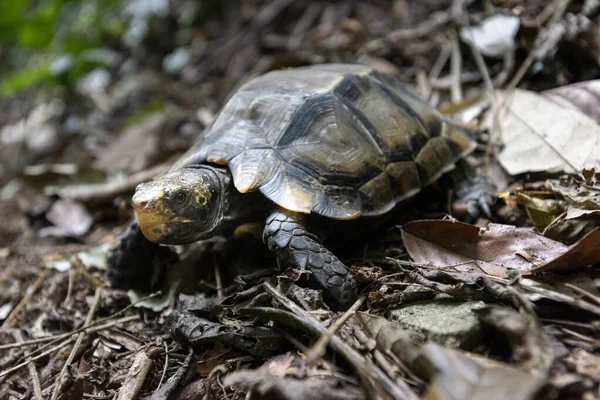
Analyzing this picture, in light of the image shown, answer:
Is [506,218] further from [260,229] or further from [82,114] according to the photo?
[82,114]

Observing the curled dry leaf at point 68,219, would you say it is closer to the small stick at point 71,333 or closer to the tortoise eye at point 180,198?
the small stick at point 71,333

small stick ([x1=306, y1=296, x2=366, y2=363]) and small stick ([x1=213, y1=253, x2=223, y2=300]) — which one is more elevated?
small stick ([x1=306, y1=296, x2=366, y2=363])

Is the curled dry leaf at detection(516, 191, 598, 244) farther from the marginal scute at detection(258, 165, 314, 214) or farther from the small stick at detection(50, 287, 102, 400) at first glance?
the small stick at detection(50, 287, 102, 400)

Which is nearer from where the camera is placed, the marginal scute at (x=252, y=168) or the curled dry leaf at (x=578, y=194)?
the curled dry leaf at (x=578, y=194)

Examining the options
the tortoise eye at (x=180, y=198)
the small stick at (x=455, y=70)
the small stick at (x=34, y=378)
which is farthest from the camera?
the small stick at (x=455, y=70)

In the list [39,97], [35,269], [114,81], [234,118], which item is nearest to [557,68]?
[234,118]

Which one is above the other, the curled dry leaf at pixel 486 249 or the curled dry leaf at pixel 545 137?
the curled dry leaf at pixel 545 137

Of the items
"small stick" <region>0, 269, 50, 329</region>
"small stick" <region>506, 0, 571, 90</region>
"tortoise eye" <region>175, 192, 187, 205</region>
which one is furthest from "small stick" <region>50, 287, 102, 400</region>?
"small stick" <region>506, 0, 571, 90</region>

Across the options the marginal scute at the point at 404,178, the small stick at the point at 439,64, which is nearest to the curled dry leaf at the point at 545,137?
the marginal scute at the point at 404,178
